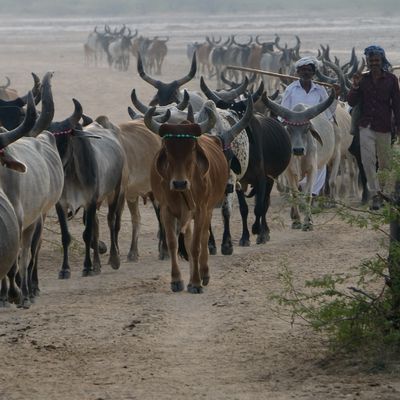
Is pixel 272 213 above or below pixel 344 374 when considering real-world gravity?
below

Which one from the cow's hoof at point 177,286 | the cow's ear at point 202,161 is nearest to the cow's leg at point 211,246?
the cow's hoof at point 177,286

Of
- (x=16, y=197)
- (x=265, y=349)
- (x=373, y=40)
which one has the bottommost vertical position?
(x=373, y=40)

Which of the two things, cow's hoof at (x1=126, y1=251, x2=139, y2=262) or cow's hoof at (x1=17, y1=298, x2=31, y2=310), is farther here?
cow's hoof at (x1=126, y1=251, x2=139, y2=262)

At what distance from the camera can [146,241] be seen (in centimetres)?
1470

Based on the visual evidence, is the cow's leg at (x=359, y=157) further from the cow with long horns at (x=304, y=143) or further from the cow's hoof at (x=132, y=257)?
the cow's hoof at (x=132, y=257)

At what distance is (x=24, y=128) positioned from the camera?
8.72 metres

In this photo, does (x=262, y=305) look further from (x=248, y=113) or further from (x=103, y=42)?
(x=103, y=42)

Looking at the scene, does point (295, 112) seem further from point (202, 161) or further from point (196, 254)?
point (196, 254)

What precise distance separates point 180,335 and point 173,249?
1.91 metres

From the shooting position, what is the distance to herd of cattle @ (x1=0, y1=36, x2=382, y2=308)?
1045 cm

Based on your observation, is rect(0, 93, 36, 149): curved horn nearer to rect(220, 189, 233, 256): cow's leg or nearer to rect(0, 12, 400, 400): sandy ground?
rect(0, 12, 400, 400): sandy ground

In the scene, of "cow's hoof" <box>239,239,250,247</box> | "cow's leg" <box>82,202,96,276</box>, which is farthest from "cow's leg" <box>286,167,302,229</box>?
"cow's leg" <box>82,202,96,276</box>

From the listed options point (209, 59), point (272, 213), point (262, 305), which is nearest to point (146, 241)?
point (272, 213)

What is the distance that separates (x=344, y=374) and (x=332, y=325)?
0.57 meters
